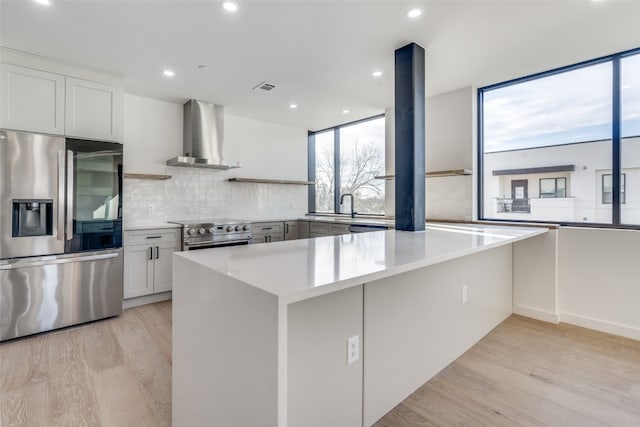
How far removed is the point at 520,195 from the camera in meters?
3.18

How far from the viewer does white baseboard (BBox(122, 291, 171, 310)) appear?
3.36 metres

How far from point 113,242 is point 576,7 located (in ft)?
13.9

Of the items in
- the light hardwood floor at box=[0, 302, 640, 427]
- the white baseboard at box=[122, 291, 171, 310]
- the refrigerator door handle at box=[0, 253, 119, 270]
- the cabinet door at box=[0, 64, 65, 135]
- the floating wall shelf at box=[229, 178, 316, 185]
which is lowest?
the light hardwood floor at box=[0, 302, 640, 427]

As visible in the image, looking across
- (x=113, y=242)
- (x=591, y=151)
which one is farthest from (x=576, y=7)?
(x=113, y=242)

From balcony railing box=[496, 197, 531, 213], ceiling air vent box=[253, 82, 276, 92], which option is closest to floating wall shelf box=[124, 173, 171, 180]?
ceiling air vent box=[253, 82, 276, 92]

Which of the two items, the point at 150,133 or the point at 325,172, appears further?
the point at 325,172

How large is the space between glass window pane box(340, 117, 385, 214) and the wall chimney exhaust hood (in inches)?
71.9

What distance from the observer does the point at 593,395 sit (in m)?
1.78

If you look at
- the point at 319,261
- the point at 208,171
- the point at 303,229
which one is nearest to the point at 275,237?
the point at 303,229

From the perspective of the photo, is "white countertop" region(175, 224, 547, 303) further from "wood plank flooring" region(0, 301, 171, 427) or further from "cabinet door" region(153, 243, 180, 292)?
"cabinet door" region(153, 243, 180, 292)

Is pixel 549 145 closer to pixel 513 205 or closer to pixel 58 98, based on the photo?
pixel 513 205

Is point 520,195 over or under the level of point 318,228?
over

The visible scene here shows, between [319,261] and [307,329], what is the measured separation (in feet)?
0.90

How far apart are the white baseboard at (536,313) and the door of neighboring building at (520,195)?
0.99 metres
